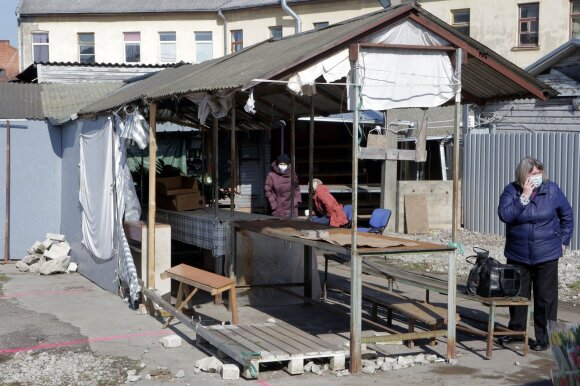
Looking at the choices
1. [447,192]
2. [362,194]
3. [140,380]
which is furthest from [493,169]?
[140,380]

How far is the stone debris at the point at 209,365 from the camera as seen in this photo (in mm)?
7362

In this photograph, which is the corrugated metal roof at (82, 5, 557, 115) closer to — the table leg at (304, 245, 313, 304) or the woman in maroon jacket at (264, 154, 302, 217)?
the woman in maroon jacket at (264, 154, 302, 217)

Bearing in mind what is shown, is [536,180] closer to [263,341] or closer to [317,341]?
[317,341]


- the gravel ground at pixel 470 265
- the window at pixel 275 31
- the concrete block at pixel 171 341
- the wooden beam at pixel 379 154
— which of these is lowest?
the concrete block at pixel 171 341

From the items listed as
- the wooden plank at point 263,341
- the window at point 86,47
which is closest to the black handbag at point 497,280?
the wooden plank at point 263,341

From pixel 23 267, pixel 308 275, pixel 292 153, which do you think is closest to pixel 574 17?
pixel 292 153

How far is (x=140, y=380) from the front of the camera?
7176mm

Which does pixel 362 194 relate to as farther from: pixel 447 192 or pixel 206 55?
pixel 206 55

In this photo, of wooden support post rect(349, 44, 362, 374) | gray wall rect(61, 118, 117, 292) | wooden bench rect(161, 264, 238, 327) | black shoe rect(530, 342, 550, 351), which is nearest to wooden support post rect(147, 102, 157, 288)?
wooden bench rect(161, 264, 238, 327)

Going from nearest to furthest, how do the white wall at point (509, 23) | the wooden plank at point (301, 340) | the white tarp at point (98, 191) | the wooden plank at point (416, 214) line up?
the wooden plank at point (301, 340) < the white tarp at point (98, 191) < the wooden plank at point (416, 214) < the white wall at point (509, 23)

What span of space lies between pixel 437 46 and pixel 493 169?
9983 millimetres

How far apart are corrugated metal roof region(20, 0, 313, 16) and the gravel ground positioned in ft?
58.9

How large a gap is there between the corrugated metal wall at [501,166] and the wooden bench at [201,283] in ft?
29.1

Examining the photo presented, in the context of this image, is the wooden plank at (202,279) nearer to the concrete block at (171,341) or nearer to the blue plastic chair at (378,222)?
the concrete block at (171,341)
